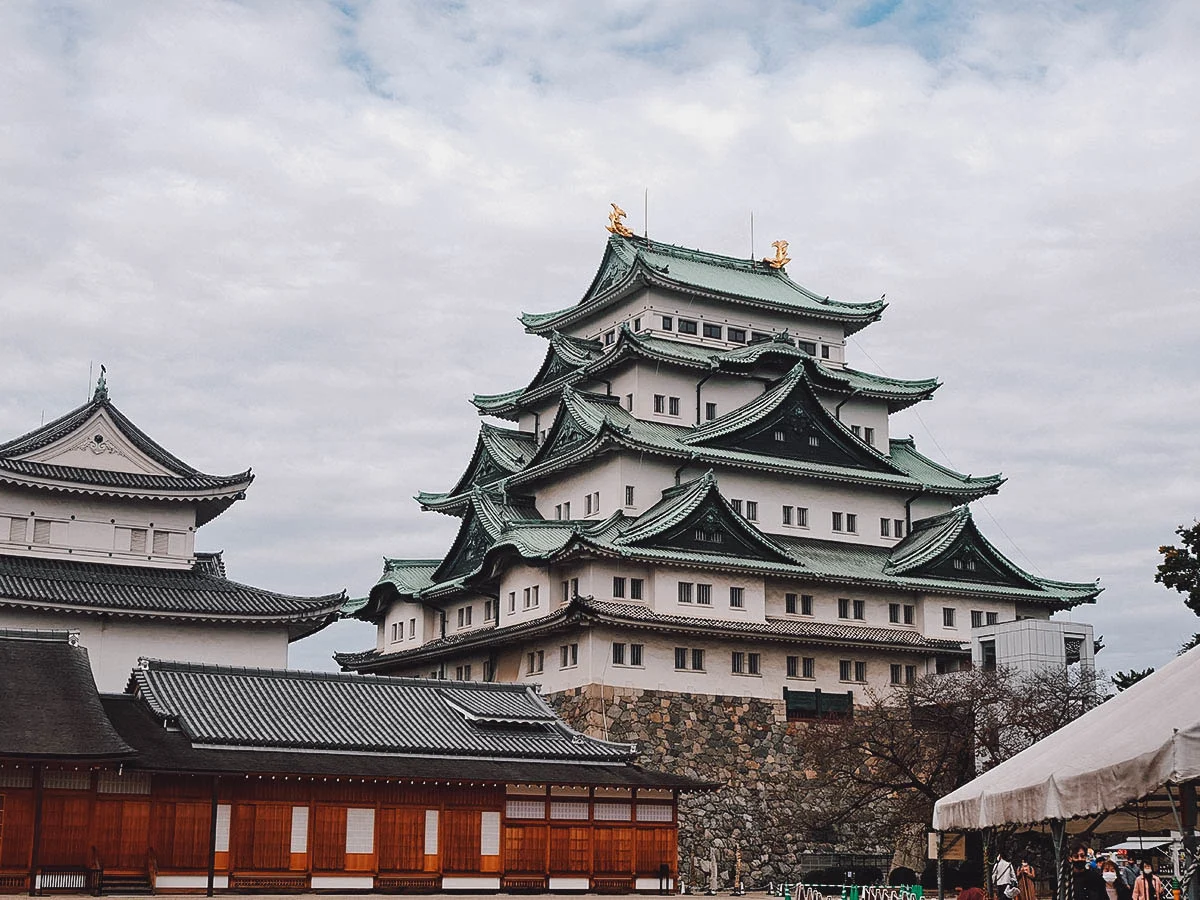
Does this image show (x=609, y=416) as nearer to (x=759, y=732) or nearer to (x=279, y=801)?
(x=759, y=732)

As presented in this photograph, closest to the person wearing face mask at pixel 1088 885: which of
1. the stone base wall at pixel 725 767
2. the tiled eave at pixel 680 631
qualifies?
the stone base wall at pixel 725 767

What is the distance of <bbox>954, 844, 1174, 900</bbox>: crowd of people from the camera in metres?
18.9

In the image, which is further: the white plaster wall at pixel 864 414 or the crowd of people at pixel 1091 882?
the white plaster wall at pixel 864 414

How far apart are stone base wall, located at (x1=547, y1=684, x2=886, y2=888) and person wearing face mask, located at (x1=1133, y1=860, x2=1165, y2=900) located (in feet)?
99.7

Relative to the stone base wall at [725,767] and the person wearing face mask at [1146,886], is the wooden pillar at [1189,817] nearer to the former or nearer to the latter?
the person wearing face mask at [1146,886]

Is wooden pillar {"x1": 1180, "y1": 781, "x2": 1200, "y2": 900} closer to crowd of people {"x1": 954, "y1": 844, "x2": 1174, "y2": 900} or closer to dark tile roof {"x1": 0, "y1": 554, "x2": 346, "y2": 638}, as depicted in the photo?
crowd of people {"x1": 954, "y1": 844, "x2": 1174, "y2": 900}

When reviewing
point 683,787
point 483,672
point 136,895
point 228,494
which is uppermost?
point 228,494

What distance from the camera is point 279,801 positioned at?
129ft

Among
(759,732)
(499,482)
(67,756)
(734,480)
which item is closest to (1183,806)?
(67,756)

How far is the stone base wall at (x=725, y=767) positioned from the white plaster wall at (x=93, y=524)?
15.6 meters

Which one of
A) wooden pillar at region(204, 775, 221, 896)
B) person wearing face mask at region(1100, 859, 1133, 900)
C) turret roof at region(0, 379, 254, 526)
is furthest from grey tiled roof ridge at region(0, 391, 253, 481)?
person wearing face mask at region(1100, 859, 1133, 900)

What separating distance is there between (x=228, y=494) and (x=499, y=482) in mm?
15787

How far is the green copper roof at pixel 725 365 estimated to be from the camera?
203 feet

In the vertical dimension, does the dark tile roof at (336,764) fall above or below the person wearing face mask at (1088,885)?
above
